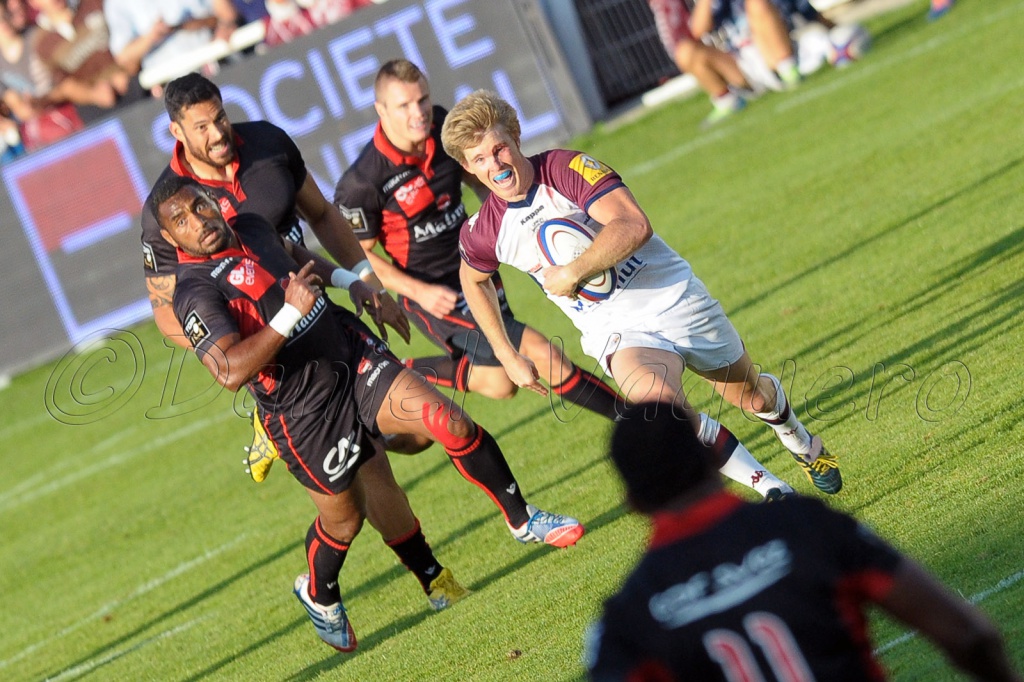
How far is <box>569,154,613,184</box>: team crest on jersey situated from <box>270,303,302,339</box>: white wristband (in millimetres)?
1311

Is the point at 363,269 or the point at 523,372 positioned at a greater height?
the point at 363,269

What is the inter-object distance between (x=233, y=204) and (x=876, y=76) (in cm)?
955

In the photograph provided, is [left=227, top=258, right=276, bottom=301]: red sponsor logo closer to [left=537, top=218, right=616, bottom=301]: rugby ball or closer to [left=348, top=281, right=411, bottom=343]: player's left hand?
[left=348, top=281, right=411, bottom=343]: player's left hand

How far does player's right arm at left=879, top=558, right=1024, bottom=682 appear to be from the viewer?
8.51 feet

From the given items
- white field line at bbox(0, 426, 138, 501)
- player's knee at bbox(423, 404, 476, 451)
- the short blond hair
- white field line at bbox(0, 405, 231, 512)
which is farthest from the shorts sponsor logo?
white field line at bbox(0, 426, 138, 501)

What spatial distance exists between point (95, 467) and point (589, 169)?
831 centimetres

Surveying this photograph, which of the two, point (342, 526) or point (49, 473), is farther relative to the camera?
point (49, 473)

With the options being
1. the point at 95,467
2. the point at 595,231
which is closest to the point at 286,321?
the point at 595,231

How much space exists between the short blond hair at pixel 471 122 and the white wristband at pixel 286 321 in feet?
3.12

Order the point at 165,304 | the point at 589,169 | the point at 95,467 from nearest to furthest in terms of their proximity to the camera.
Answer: the point at 589,169 < the point at 165,304 < the point at 95,467

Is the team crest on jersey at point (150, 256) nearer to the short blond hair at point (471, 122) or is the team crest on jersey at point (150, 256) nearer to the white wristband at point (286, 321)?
the white wristband at point (286, 321)

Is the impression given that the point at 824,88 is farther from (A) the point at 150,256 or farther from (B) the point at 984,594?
(B) the point at 984,594

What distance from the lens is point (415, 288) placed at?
7.66 meters

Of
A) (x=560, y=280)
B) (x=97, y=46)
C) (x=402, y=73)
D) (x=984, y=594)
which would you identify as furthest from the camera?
(x=97, y=46)
